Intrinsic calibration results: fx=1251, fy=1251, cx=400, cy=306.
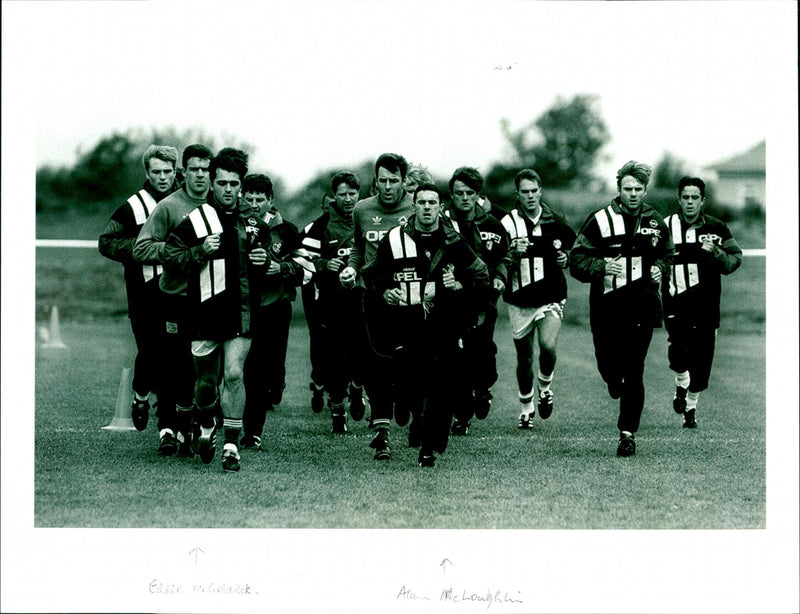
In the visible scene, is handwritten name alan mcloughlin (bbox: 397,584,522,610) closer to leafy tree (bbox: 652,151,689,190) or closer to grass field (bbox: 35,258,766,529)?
grass field (bbox: 35,258,766,529)

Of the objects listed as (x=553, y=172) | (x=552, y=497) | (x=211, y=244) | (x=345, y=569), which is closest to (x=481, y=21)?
(x=211, y=244)

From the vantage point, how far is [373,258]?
312 inches

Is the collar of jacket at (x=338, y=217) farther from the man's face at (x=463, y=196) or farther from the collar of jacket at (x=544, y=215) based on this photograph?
the collar of jacket at (x=544, y=215)

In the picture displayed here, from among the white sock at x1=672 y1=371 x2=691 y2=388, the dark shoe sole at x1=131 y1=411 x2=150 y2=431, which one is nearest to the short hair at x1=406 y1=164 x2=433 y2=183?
the dark shoe sole at x1=131 y1=411 x2=150 y2=431

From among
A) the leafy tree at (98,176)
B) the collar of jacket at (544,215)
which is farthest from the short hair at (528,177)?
the leafy tree at (98,176)

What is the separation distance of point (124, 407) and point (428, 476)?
8.78ft

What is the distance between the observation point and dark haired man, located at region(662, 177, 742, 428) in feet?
29.7

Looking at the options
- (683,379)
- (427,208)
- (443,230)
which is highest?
(427,208)

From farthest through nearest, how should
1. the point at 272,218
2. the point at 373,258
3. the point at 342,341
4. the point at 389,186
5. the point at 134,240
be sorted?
the point at 342,341, the point at 272,218, the point at 389,186, the point at 134,240, the point at 373,258

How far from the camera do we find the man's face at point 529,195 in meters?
8.90

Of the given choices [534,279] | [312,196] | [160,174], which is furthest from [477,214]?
[312,196]

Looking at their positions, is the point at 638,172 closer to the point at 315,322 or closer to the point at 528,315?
the point at 528,315

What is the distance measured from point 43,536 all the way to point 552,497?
2.78m
